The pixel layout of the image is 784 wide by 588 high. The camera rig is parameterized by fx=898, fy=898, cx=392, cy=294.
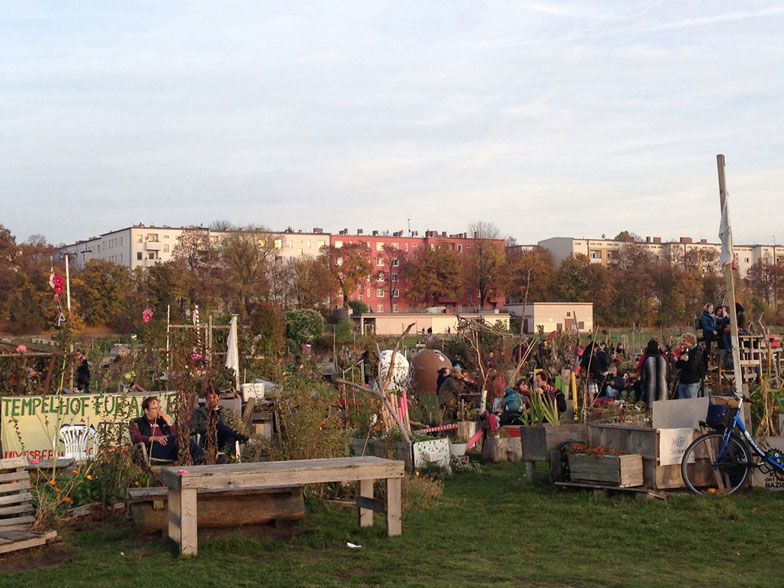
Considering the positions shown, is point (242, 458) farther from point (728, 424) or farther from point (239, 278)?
point (239, 278)

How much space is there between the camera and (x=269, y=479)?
7074mm

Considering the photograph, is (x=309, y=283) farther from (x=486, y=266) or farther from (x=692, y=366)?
(x=692, y=366)

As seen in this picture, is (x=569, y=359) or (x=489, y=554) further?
(x=569, y=359)

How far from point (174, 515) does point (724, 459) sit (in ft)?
18.1

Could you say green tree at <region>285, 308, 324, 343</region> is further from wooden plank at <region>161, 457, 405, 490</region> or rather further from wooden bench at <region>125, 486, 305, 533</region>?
wooden plank at <region>161, 457, 405, 490</region>

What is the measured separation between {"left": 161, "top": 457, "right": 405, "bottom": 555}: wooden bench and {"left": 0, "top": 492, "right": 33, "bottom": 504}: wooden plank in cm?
123

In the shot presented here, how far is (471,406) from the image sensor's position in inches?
599

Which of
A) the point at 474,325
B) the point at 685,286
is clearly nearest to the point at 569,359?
the point at 474,325

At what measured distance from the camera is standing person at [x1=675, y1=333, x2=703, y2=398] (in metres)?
15.5

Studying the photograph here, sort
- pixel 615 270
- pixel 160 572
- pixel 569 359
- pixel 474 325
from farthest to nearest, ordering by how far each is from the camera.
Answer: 1. pixel 615 270
2. pixel 569 359
3. pixel 474 325
4. pixel 160 572

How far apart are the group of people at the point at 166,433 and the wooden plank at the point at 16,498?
1.86m

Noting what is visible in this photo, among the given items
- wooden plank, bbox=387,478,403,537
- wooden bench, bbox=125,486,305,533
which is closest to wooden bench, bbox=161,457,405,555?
wooden plank, bbox=387,478,403,537

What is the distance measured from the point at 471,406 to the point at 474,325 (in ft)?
22.4

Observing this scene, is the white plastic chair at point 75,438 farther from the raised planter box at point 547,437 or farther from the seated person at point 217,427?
the raised planter box at point 547,437
